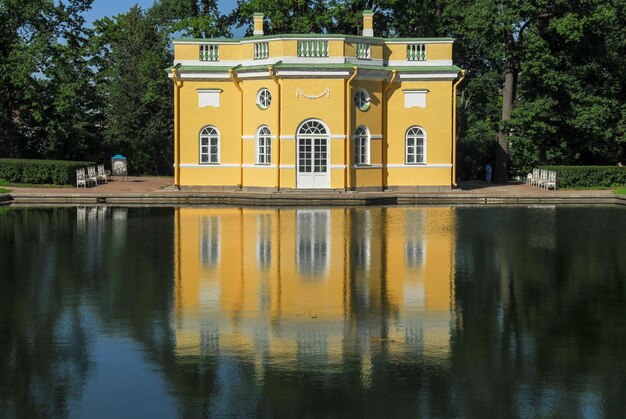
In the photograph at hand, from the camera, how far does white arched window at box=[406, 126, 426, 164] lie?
3856cm

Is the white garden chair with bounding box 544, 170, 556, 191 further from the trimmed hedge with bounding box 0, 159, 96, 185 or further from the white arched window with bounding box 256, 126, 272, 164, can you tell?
the trimmed hedge with bounding box 0, 159, 96, 185

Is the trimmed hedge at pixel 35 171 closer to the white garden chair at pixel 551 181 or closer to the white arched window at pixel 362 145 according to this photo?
the white arched window at pixel 362 145

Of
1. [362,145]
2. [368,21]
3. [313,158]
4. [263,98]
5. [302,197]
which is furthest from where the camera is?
[368,21]

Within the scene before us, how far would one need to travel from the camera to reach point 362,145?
1484 inches

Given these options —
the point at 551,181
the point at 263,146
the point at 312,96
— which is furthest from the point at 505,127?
the point at 263,146

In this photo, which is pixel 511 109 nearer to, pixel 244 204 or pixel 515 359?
pixel 244 204

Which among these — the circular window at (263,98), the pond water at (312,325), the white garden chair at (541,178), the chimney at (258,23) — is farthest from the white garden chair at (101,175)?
the pond water at (312,325)

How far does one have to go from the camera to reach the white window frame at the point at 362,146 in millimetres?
37438

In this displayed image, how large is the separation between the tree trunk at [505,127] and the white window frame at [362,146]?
888 cm

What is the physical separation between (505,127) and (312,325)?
110 feet

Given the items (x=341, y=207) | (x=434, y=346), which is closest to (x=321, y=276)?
(x=434, y=346)

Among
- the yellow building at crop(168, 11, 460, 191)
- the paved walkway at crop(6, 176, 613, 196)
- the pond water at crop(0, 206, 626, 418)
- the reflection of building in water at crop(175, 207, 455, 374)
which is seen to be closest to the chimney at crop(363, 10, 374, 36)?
the yellow building at crop(168, 11, 460, 191)

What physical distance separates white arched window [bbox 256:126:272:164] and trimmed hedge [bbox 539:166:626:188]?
39.0 ft

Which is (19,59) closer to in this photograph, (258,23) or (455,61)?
(258,23)
